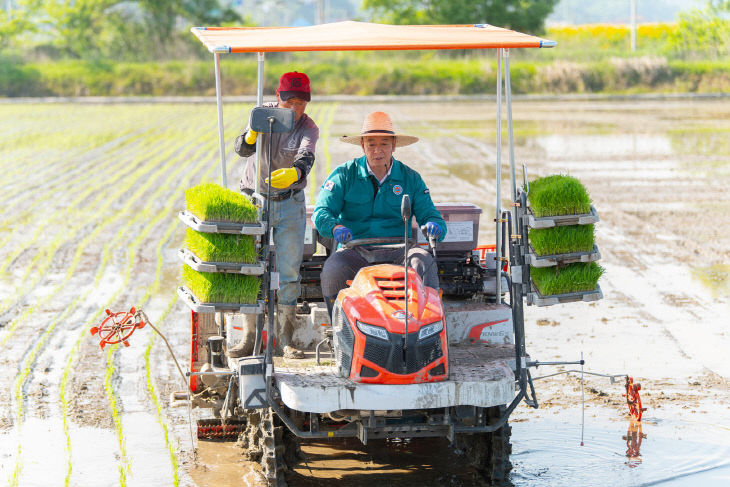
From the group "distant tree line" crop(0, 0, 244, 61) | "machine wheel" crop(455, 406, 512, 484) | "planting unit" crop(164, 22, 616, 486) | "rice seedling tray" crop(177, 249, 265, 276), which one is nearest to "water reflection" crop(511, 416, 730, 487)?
"machine wheel" crop(455, 406, 512, 484)

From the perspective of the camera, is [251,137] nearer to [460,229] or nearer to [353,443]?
[460,229]

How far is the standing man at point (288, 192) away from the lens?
623 cm

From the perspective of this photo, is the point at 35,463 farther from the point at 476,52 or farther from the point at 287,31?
the point at 476,52

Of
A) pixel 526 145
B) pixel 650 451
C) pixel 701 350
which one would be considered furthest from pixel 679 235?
pixel 526 145

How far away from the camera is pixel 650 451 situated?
20.6 ft

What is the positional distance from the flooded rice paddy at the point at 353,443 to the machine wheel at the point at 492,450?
5.7 inches

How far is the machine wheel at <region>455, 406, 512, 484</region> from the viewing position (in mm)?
5566

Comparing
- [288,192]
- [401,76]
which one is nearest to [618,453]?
[288,192]

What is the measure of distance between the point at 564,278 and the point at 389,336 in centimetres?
93

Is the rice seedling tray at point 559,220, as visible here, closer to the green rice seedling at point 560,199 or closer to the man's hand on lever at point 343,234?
the green rice seedling at point 560,199

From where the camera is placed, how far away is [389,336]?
5125 mm

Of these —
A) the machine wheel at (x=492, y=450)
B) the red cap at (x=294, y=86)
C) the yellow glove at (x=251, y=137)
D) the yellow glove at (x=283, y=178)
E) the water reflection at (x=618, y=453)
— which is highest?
the red cap at (x=294, y=86)

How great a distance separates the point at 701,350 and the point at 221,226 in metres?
4.34

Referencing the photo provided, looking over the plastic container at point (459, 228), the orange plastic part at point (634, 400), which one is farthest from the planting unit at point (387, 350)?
the orange plastic part at point (634, 400)
